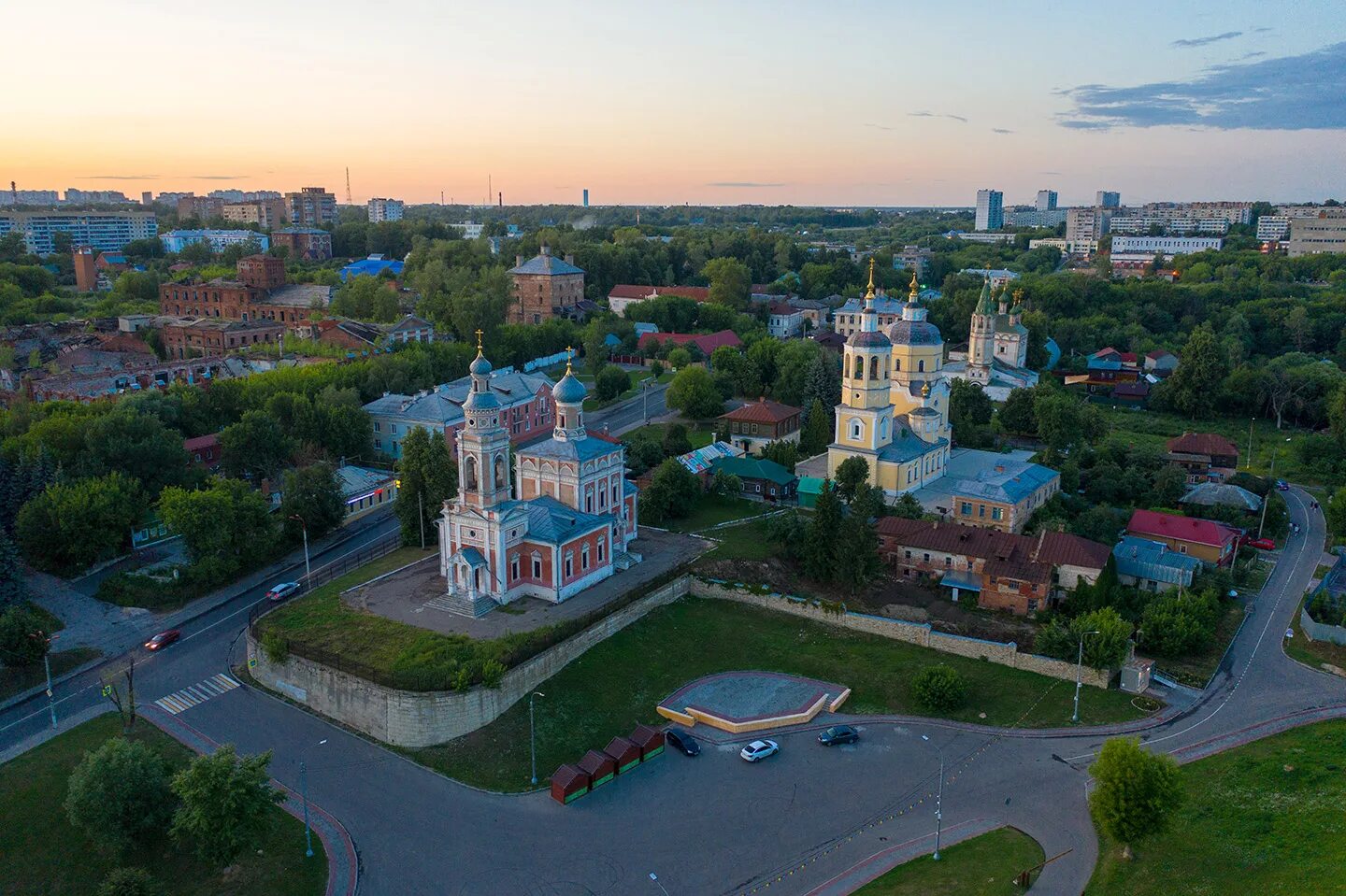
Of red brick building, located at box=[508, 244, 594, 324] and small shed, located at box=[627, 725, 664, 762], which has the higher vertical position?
red brick building, located at box=[508, 244, 594, 324]

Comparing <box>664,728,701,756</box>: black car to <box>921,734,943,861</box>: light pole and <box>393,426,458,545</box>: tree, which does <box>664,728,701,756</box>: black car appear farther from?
<box>393,426,458,545</box>: tree

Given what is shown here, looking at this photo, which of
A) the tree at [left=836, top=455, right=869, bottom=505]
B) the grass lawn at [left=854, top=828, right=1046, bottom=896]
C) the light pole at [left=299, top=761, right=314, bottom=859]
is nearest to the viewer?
the grass lawn at [left=854, top=828, right=1046, bottom=896]

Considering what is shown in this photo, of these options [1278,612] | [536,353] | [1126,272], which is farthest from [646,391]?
[1126,272]

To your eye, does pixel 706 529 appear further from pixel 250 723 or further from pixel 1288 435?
A: pixel 1288 435

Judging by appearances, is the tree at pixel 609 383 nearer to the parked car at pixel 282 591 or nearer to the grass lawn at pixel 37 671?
the parked car at pixel 282 591

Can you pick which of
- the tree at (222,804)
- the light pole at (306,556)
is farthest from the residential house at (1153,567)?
the light pole at (306,556)

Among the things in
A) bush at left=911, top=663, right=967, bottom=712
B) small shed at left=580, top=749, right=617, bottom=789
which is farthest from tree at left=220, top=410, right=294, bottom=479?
bush at left=911, top=663, right=967, bottom=712
